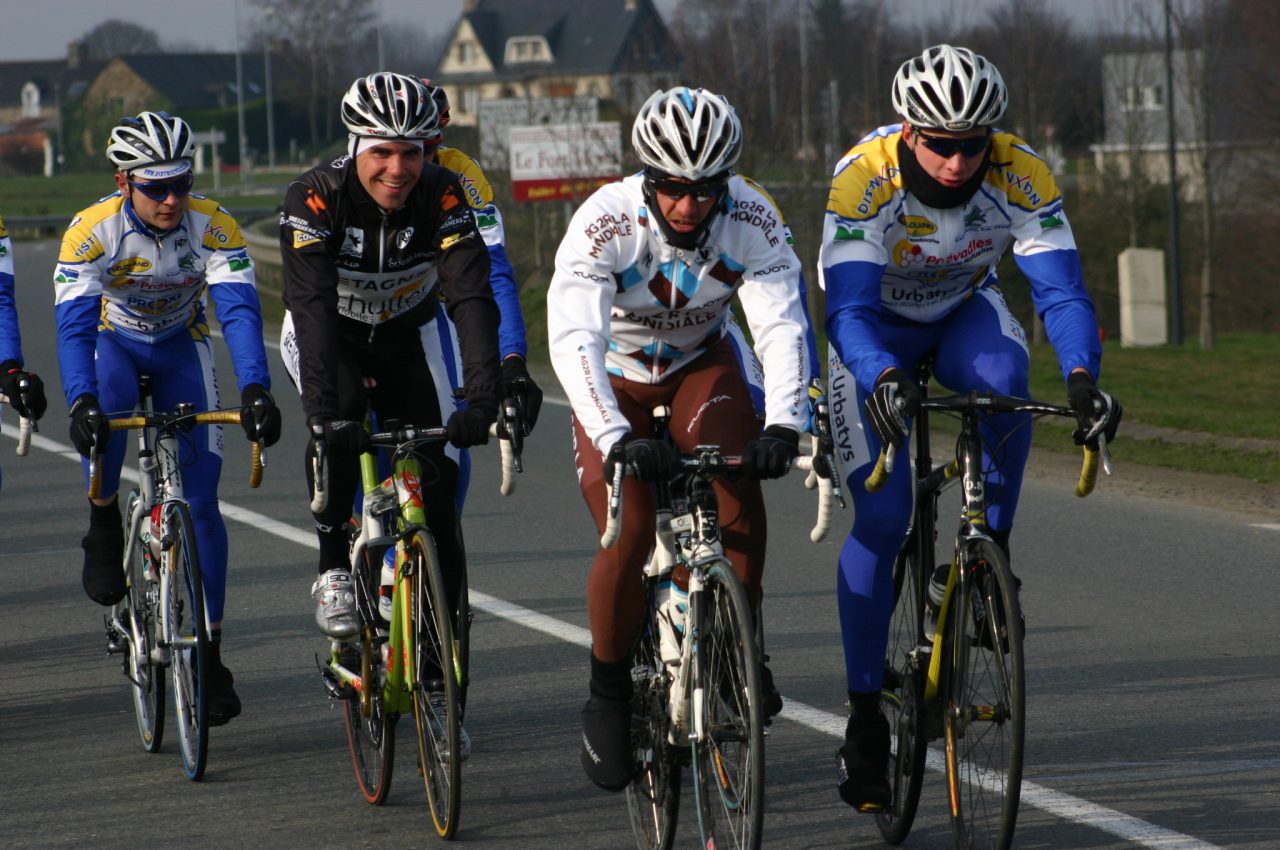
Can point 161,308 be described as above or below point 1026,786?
above

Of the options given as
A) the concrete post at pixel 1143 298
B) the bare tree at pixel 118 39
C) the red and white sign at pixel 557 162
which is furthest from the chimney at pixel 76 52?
the concrete post at pixel 1143 298

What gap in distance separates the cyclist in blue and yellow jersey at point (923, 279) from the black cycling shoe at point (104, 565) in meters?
3.25

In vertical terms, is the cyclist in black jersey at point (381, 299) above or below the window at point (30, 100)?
below

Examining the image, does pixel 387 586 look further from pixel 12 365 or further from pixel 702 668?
pixel 12 365

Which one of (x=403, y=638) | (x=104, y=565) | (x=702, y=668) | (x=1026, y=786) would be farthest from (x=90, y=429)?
(x=1026, y=786)

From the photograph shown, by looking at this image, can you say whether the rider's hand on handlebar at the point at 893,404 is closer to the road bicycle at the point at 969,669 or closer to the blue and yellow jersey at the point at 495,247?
the road bicycle at the point at 969,669

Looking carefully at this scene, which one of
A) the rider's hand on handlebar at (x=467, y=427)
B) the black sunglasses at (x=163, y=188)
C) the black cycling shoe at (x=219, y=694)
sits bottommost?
the black cycling shoe at (x=219, y=694)

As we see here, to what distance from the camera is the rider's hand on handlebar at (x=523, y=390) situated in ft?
19.0

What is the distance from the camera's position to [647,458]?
15.3 feet

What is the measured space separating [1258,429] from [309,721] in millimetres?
9234

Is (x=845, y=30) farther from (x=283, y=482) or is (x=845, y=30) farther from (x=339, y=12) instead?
(x=283, y=482)

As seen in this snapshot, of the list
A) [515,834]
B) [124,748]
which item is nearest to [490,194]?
[124,748]

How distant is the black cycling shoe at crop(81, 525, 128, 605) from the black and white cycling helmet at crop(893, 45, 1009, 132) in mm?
3764

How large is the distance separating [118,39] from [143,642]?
167 m
